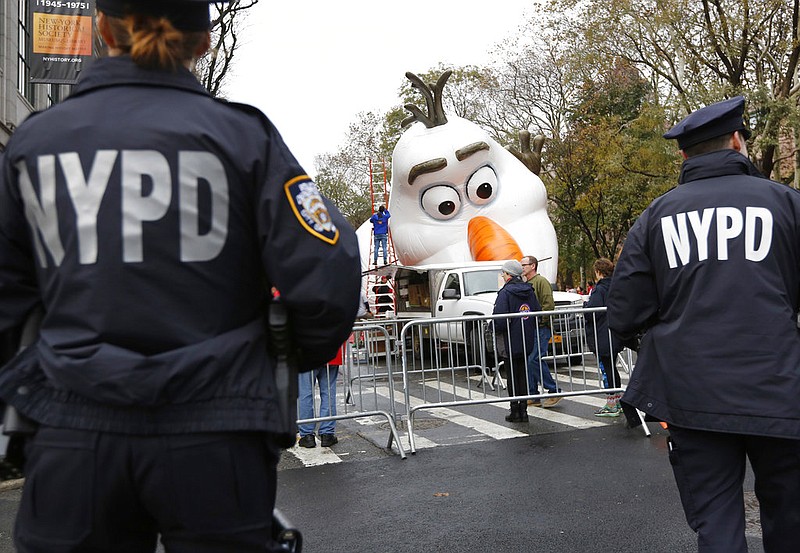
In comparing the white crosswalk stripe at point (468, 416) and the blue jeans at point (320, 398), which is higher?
the blue jeans at point (320, 398)

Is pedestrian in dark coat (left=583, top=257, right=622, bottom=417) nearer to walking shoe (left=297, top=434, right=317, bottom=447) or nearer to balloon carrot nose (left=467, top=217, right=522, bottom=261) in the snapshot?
walking shoe (left=297, top=434, right=317, bottom=447)

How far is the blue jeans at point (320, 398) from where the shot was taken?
24.5 feet

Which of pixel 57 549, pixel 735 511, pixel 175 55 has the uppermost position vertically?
pixel 175 55

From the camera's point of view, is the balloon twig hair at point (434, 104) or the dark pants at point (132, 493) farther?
the balloon twig hair at point (434, 104)

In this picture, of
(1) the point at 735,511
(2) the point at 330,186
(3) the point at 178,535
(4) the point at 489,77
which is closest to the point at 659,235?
(1) the point at 735,511

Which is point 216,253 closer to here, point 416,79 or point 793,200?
point 793,200

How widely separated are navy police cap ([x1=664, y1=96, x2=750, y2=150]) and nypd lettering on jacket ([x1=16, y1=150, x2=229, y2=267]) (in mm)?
2001

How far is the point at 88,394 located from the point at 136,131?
59 cm

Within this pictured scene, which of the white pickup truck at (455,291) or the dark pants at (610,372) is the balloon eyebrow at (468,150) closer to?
the white pickup truck at (455,291)

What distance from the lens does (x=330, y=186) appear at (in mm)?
50875

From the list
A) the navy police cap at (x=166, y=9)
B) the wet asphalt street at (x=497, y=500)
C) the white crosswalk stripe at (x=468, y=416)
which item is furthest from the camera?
the white crosswalk stripe at (x=468, y=416)

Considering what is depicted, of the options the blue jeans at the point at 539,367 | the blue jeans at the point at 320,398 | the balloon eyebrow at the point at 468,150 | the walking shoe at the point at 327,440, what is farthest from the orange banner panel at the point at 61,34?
the blue jeans at the point at 539,367

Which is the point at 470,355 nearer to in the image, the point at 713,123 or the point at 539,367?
the point at 539,367

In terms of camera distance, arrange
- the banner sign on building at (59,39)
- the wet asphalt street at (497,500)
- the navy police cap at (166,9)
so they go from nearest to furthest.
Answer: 1. the navy police cap at (166,9)
2. the wet asphalt street at (497,500)
3. the banner sign on building at (59,39)
